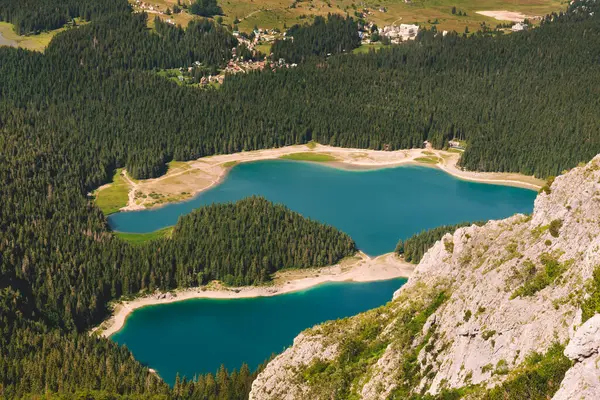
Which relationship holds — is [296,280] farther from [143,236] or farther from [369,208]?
[369,208]

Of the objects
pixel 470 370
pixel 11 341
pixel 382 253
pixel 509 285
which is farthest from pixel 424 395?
pixel 382 253

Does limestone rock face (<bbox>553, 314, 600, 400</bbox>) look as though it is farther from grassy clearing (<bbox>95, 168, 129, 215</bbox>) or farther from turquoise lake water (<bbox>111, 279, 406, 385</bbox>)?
grassy clearing (<bbox>95, 168, 129, 215</bbox>)

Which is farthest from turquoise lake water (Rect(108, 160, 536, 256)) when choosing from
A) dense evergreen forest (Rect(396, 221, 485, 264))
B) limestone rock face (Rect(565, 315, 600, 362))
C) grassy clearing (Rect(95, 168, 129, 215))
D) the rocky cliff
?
limestone rock face (Rect(565, 315, 600, 362))

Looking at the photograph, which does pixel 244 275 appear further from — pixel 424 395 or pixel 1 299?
pixel 424 395

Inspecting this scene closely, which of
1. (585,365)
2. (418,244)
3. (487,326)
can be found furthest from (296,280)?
(585,365)

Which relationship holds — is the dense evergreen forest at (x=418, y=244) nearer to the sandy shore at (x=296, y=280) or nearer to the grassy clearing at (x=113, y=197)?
the sandy shore at (x=296, y=280)

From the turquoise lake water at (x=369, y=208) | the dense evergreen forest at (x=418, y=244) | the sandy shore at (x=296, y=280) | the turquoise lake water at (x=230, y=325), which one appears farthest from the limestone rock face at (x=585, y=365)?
the turquoise lake water at (x=369, y=208)

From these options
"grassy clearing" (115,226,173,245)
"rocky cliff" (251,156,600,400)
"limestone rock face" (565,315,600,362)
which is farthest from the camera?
"grassy clearing" (115,226,173,245)
